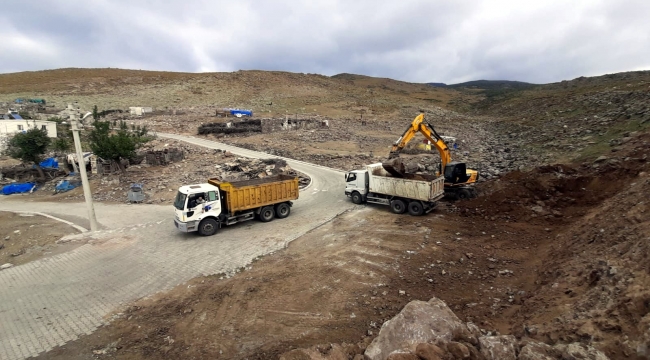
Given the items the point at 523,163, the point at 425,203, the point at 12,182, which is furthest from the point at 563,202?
the point at 12,182

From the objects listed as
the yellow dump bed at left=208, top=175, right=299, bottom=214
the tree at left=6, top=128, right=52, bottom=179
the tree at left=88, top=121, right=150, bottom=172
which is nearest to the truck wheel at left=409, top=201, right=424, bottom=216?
the yellow dump bed at left=208, top=175, right=299, bottom=214

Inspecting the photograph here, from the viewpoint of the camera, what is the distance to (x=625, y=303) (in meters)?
5.77

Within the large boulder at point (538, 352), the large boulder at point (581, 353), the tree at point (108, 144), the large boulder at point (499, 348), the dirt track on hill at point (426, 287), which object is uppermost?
the tree at point (108, 144)

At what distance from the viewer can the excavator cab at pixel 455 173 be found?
17.0 m

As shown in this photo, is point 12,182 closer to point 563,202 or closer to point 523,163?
point 563,202

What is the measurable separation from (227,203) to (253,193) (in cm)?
121

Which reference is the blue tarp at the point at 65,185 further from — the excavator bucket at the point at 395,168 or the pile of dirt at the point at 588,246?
the pile of dirt at the point at 588,246

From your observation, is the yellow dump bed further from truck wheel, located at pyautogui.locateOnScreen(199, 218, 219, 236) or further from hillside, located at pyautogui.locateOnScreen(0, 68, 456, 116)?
hillside, located at pyautogui.locateOnScreen(0, 68, 456, 116)

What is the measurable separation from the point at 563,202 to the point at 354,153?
18.7 metres

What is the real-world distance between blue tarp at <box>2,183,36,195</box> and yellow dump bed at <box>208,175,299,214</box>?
16955 mm

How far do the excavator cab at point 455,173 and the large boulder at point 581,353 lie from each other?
41.7 feet

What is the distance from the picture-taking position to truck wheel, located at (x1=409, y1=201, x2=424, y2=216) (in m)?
15.4

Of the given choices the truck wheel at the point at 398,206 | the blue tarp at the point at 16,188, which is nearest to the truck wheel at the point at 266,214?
the truck wheel at the point at 398,206

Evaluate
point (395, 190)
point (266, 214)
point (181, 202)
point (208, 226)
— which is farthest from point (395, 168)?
point (181, 202)
